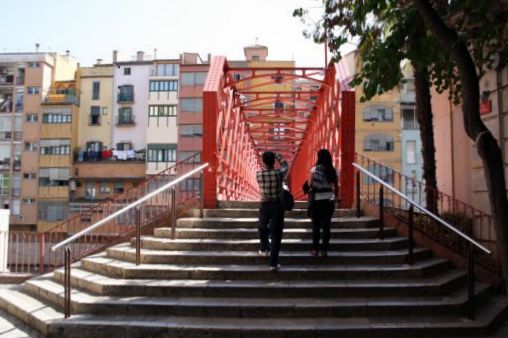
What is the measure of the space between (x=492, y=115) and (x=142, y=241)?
6.74 meters

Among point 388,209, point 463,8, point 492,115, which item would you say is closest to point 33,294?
point 388,209

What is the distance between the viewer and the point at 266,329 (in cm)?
Result: 629

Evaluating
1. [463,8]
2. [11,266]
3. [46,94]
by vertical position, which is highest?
[46,94]

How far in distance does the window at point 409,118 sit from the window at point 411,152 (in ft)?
4.77

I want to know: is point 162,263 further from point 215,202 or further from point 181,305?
point 215,202

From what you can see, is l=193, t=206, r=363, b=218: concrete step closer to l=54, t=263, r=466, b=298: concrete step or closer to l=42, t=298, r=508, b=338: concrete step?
l=54, t=263, r=466, b=298: concrete step

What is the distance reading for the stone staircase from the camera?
6.46m

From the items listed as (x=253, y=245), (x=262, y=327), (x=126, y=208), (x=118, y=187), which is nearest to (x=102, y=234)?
(x=126, y=208)

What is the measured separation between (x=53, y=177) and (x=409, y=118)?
33.8 meters

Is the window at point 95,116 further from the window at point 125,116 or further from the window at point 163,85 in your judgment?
the window at point 163,85

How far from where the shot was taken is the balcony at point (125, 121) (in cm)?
5394

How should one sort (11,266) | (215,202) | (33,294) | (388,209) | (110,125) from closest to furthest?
(33,294)
(388,209)
(215,202)
(11,266)
(110,125)

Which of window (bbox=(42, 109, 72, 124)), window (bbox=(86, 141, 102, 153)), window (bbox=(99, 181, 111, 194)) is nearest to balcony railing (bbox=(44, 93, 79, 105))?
window (bbox=(42, 109, 72, 124))

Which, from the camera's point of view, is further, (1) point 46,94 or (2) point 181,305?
(1) point 46,94
